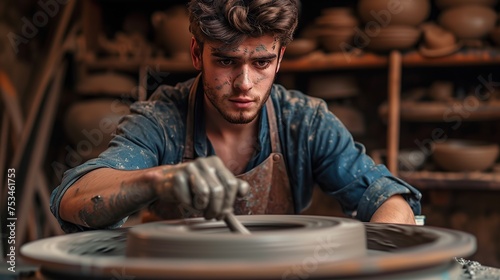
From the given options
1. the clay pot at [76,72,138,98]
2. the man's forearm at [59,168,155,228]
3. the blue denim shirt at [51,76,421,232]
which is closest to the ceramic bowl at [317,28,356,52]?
the clay pot at [76,72,138,98]

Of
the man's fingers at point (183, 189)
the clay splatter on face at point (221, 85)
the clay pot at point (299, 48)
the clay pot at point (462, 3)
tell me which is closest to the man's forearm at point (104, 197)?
the man's fingers at point (183, 189)

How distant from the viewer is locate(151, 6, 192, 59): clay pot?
3982mm

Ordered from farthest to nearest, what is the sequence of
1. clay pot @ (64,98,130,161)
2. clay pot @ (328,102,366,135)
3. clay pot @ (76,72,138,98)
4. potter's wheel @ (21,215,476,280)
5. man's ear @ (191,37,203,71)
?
clay pot @ (76,72,138,98)
clay pot @ (64,98,130,161)
clay pot @ (328,102,366,135)
man's ear @ (191,37,203,71)
potter's wheel @ (21,215,476,280)

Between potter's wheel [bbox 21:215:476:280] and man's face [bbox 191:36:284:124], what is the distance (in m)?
0.55

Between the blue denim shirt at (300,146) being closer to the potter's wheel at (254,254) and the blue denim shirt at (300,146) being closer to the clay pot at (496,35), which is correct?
the potter's wheel at (254,254)

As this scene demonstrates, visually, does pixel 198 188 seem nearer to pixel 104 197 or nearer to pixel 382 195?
pixel 104 197

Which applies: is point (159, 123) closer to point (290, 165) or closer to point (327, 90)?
point (290, 165)

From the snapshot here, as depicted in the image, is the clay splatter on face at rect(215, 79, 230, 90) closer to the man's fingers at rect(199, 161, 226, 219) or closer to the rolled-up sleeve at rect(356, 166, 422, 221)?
the rolled-up sleeve at rect(356, 166, 422, 221)

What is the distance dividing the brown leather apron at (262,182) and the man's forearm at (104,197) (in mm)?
597

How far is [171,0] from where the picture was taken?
4.42m

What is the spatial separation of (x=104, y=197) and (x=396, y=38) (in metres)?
2.52

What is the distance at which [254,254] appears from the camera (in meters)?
1.19

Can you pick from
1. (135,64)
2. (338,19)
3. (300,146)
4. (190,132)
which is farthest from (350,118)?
(190,132)

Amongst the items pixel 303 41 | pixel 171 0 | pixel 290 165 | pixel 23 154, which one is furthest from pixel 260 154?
pixel 171 0
